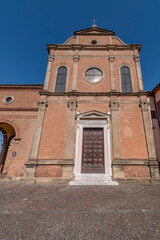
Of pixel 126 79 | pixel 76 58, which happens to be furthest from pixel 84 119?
pixel 76 58

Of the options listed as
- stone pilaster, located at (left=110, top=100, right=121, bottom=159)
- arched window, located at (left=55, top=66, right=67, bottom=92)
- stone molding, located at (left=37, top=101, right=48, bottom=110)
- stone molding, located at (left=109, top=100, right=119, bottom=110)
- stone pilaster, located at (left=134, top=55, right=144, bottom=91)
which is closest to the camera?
stone pilaster, located at (left=110, top=100, right=121, bottom=159)

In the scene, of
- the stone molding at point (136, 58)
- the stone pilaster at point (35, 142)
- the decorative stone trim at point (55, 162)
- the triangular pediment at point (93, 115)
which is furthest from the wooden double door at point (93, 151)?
the stone molding at point (136, 58)

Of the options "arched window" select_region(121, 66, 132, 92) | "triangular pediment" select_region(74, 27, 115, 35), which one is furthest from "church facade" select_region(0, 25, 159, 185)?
"triangular pediment" select_region(74, 27, 115, 35)

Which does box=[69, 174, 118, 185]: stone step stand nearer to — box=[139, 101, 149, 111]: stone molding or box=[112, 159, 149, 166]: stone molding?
box=[112, 159, 149, 166]: stone molding

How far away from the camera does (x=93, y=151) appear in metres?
8.68

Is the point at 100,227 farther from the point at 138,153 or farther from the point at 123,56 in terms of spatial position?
the point at 123,56

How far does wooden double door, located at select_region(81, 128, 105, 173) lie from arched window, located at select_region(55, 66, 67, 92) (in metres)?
4.52

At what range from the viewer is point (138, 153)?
8.30 m

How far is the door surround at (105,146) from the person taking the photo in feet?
23.8

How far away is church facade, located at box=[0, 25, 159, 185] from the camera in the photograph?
797 cm

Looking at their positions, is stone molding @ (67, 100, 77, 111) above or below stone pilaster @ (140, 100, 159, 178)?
above

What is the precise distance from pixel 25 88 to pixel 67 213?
1092cm

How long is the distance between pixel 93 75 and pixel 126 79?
313 centimetres

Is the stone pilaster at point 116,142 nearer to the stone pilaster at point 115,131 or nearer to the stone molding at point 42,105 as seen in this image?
the stone pilaster at point 115,131
